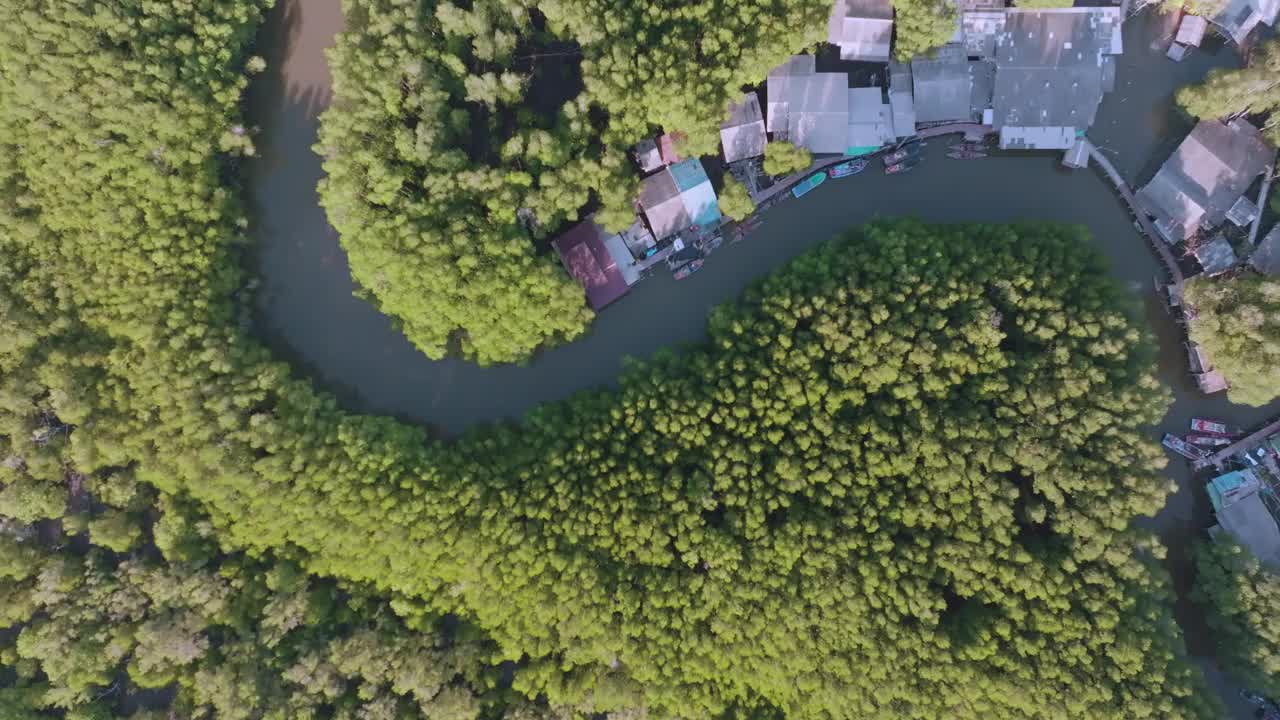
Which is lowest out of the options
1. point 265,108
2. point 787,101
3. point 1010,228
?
point 1010,228

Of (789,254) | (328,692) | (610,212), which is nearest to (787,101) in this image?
(789,254)

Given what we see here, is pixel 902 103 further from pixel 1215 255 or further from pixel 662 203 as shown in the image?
pixel 1215 255

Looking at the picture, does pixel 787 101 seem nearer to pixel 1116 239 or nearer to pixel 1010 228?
pixel 1010 228

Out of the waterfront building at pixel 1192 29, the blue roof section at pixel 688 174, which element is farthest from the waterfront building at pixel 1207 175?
the blue roof section at pixel 688 174

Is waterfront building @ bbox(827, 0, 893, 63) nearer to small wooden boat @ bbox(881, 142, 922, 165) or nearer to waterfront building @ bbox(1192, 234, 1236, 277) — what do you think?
small wooden boat @ bbox(881, 142, 922, 165)

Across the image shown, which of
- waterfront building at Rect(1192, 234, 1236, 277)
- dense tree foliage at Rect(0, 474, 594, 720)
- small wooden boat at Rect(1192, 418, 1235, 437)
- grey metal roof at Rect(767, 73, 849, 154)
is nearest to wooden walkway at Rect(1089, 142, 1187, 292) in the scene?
waterfront building at Rect(1192, 234, 1236, 277)

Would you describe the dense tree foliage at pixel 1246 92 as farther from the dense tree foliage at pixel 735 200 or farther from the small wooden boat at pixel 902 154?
the dense tree foliage at pixel 735 200
